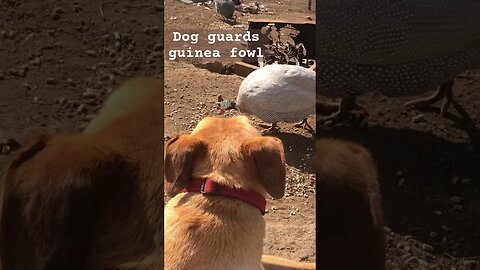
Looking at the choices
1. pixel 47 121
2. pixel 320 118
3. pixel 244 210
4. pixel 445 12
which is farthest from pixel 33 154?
pixel 445 12

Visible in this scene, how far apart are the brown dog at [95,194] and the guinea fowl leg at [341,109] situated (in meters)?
0.70

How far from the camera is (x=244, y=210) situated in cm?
274

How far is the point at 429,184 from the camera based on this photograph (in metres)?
2.98

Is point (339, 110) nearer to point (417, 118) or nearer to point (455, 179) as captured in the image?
point (417, 118)

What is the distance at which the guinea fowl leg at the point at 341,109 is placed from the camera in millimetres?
2926

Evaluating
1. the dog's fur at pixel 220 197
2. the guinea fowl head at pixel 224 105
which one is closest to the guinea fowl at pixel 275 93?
the guinea fowl head at pixel 224 105

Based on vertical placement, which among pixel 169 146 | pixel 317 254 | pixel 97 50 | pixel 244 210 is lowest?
pixel 317 254

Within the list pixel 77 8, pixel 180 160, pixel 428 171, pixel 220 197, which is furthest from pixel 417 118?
pixel 77 8

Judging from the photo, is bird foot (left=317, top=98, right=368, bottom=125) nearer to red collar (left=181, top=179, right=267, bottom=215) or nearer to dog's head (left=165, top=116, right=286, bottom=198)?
dog's head (left=165, top=116, right=286, bottom=198)

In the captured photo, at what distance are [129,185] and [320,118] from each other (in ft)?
2.88

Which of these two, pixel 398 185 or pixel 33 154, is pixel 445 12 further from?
pixel 33 154

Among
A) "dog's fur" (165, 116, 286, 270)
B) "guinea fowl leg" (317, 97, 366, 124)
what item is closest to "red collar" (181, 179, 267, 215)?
"dog's fur" (165, 116, 286, 270)

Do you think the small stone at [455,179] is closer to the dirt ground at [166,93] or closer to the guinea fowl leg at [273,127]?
the dirt ground at [166,93]

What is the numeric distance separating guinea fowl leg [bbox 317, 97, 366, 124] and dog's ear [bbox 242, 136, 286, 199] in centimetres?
30
